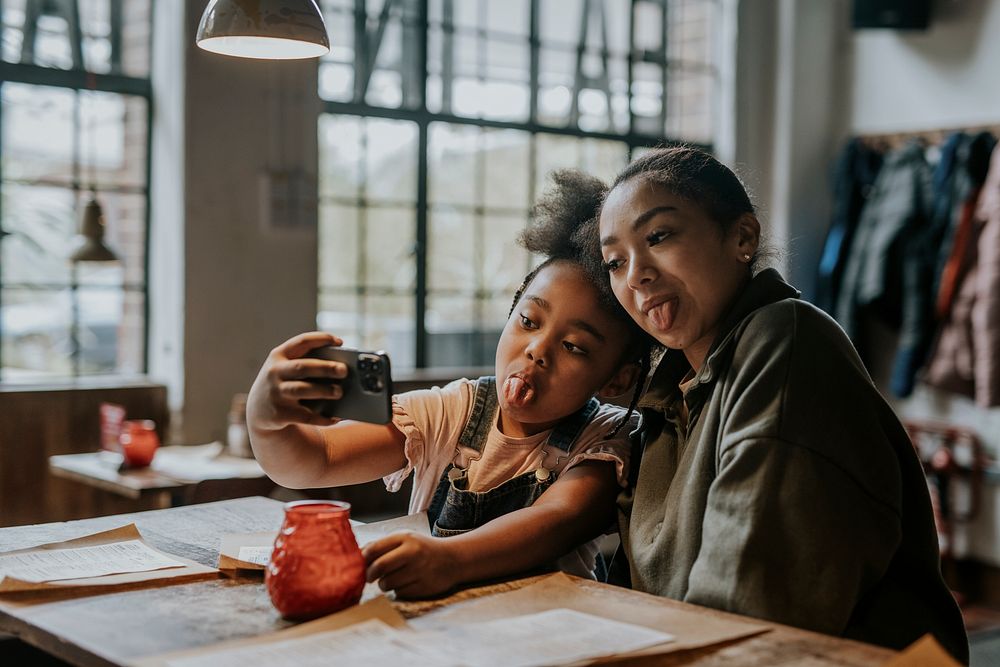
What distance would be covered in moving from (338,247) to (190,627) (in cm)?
392

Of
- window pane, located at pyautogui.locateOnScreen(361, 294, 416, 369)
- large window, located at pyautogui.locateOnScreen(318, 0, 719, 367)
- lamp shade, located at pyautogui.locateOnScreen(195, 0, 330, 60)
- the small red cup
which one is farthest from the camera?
window pane, located at pyautogui.locateOnScreen(361, 294, 416, 369)

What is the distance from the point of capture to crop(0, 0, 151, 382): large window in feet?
14.1

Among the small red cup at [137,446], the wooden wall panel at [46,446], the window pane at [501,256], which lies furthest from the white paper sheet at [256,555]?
the window pane at [501,256]

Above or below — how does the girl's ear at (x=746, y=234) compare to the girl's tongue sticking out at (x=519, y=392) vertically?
above

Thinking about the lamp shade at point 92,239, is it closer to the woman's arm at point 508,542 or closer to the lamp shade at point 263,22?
the lamp shade at point 263,22

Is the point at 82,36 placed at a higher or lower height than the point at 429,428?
higher

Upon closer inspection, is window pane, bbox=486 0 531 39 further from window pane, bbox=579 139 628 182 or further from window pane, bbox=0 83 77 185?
window pane, bbox=0 83 77 185

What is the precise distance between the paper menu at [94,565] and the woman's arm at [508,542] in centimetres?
29

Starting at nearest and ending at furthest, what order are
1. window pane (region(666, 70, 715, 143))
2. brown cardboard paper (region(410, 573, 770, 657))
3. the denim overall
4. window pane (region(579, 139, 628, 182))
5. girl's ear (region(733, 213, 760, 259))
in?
brown cardboard paper (region(410, 573, 770, 657))
girl's ear (region(733, 213, 760, 259))
the denim overall
window pane (region(579, 139, 628, 182))
window pane (region(666, 70, 715, 143))

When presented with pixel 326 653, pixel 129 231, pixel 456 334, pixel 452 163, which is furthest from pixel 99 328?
pixel 326 653

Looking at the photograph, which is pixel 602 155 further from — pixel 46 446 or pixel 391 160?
pixel 46 446

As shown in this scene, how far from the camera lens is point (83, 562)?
4.84 ft

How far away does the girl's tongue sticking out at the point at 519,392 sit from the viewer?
63.7 inches

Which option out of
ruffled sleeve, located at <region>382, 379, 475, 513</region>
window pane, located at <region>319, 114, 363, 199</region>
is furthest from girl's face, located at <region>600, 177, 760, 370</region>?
window pane, located at <region>319, 114, 363, 199</region>
